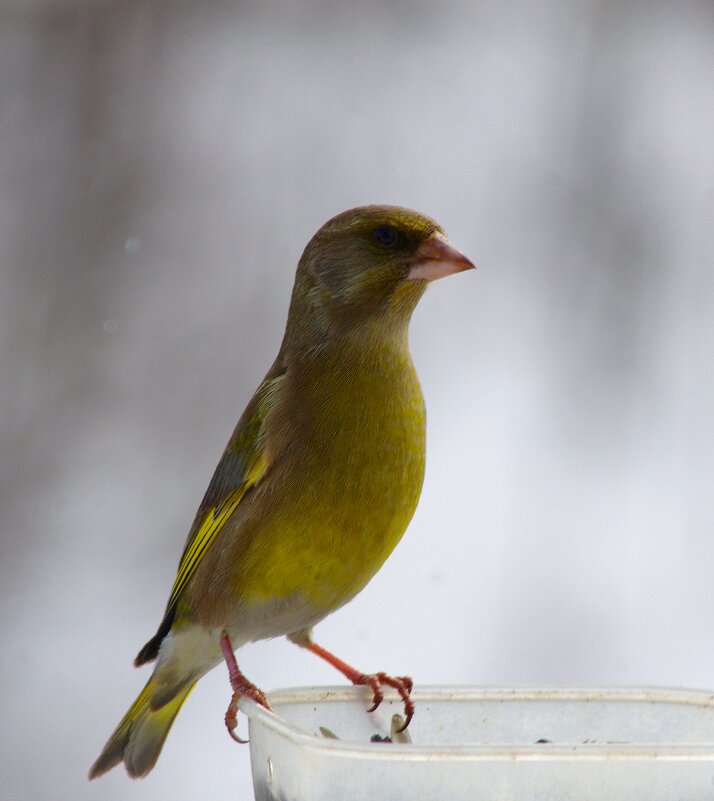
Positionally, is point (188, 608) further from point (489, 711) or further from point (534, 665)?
point (534, 665)

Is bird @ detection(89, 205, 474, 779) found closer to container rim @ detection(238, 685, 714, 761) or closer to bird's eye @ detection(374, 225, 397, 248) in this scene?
bird's eye @ detection(374, 225, 397, 248)

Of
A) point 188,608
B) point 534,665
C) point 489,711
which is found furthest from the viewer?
point 534,665

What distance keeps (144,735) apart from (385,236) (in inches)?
53.5

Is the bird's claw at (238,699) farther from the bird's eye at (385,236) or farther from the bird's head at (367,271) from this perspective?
the bird's eye at (385,236)

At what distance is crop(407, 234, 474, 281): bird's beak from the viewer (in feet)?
8.07

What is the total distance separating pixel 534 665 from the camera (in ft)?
15.5

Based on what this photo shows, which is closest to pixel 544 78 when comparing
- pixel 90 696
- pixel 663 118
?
pixel 663 118

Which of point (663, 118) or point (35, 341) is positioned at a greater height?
point (663, 118)

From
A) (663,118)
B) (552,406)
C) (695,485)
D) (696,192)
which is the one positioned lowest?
(695,485)

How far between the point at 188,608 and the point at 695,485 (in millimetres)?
2731

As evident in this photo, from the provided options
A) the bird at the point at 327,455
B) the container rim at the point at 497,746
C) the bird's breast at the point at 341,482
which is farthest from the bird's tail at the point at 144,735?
the container rim at the point at 497,746

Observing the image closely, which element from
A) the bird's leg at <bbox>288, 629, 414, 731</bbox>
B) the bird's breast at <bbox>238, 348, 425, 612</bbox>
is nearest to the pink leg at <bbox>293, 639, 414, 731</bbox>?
the bird's leg at <bbox>288, 629, 414, 731</bbox>

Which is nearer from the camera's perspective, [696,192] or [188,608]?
[188,608]

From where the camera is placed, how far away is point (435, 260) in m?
2.52
